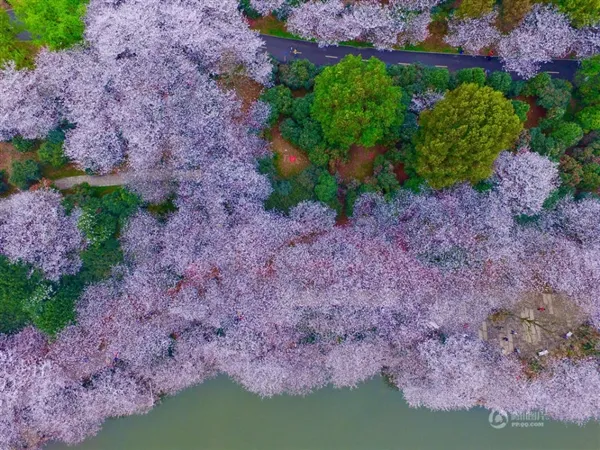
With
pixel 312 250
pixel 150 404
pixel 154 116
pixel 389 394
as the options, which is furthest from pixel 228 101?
pixel 389 394

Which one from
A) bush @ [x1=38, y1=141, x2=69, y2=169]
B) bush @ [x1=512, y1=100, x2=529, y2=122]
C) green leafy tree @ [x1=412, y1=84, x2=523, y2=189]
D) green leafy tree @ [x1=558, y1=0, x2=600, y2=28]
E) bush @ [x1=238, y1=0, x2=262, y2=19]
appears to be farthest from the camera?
bush @ [x1=238, y1=0, x2=262, y2=19]

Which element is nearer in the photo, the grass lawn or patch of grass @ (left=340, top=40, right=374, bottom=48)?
the grass lawn

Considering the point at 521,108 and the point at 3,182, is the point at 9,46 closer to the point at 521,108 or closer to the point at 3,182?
the point at 3,182

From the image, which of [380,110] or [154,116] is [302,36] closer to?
[380,110]

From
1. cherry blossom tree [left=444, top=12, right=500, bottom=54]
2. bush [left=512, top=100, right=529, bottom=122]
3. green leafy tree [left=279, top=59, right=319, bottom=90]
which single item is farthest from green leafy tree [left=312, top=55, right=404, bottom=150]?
bush [left=512, top=100, right=529, bottom=122]

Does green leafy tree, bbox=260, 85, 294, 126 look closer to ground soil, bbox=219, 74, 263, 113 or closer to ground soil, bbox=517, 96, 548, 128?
ground soil, bbox=219, 74, 263, 113

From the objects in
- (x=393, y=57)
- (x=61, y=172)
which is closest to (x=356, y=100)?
(x=393, y=57)
